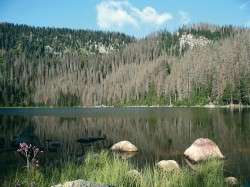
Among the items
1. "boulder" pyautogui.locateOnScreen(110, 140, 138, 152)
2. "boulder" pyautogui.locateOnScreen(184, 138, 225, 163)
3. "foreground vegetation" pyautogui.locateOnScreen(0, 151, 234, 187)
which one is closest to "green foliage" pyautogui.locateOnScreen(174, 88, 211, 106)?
"boulder" pyautogui.locateOnScreen(110, 140, 138, 152)

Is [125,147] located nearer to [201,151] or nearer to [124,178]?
[201,151]

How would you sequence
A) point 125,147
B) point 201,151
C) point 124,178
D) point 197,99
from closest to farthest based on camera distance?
point 124,178
point 201,151
point 125,147
point 197,99

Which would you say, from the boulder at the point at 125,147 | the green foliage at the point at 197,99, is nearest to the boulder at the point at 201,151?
the boulder at the point at 125,147

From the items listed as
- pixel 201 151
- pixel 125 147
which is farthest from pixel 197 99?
pixel 201 151

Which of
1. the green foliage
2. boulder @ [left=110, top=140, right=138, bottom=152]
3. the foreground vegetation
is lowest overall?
boulder @ [left=110, top=140, right=138, bottom=152]

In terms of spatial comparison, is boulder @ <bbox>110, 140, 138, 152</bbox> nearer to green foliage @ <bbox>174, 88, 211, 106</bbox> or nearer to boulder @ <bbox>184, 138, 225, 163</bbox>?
boulder @ <bbox>184, 138, 225, 163</bbox>

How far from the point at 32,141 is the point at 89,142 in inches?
312

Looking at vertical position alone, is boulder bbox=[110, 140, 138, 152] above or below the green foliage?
below

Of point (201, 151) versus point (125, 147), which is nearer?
point (201, 151)

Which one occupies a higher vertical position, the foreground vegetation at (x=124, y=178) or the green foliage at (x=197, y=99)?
the green foliage at (x=197, y=99)

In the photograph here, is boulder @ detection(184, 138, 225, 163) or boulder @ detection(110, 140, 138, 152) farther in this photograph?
boulder @ detection(110, 140, 138, 152)

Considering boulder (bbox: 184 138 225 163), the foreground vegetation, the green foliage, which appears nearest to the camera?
the foreground vegetation

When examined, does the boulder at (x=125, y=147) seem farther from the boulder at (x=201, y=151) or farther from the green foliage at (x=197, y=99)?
the green foliage at (x=197, y=99)

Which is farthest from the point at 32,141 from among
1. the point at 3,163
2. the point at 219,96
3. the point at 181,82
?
the point at 181,82
